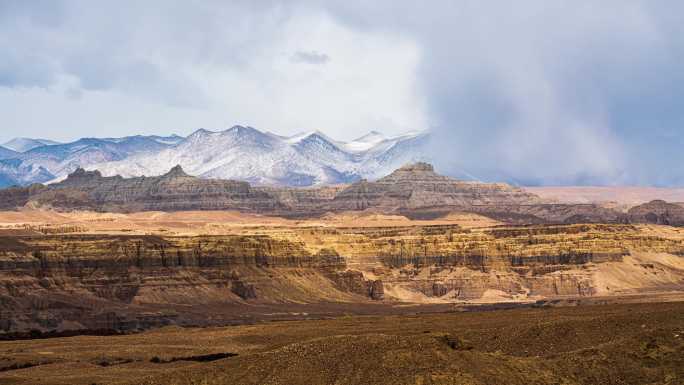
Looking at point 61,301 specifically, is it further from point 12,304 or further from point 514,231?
point 514,231

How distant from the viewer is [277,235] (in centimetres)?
18900

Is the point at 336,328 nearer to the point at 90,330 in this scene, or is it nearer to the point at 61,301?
the point at 90,330

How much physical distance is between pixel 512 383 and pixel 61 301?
79361 mm

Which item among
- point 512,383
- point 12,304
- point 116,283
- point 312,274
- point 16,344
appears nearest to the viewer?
point 512,383

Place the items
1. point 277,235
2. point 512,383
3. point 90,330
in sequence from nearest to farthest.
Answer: point 512,383, point 90,330, point 277,235

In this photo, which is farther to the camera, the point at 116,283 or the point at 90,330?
the point at 116,283

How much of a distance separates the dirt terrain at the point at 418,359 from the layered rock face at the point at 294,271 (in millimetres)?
35749

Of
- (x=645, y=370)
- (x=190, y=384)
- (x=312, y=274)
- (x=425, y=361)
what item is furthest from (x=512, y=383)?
(x=312, y=274)

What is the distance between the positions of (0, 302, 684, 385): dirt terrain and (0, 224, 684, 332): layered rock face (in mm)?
35749

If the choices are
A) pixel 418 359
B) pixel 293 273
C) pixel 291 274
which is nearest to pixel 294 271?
pixel 293 273

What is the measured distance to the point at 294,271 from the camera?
166 m

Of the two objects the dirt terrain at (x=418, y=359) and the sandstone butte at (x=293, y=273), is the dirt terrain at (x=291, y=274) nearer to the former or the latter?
the sandstone butte at (x=293, y=273)

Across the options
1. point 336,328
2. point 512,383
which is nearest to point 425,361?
point 512,383

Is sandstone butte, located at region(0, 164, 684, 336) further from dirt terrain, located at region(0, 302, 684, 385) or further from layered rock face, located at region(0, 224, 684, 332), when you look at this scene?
dirt terrain, located at region(0, 302, 684, 385)
